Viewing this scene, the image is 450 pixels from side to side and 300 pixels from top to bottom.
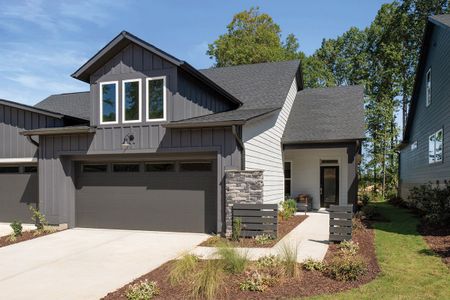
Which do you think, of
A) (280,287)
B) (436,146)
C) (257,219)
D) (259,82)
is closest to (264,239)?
(257,219)

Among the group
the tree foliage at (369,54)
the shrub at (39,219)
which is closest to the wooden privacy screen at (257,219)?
the shrub at (39,219)

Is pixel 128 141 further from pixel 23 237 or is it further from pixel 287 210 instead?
pixel 287 210

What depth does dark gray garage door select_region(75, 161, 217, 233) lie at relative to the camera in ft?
38.2

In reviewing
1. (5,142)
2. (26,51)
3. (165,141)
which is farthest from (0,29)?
(165,141)

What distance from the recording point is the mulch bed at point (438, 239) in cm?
819

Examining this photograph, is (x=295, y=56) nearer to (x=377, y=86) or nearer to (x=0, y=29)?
(x=377, y=86)

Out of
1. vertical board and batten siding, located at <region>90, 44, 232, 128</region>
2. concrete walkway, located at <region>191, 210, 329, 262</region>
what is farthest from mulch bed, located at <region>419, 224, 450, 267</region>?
vertical board and batten siding, located at <region>90, 44, 232, 128</region>

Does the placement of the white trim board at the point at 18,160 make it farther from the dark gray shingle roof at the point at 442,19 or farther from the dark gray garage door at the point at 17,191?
the dark gray shingle roof at the point at 442,19

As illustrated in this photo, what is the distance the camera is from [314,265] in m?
7.02

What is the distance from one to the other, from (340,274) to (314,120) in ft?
37.2

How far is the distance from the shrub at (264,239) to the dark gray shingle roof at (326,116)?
6.30 m

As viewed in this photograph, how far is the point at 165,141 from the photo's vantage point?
37.7 ft

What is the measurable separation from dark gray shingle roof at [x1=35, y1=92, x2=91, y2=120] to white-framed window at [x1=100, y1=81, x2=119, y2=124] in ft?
12.1

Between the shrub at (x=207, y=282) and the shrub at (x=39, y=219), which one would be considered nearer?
the shrub at (x=207, y=282)
